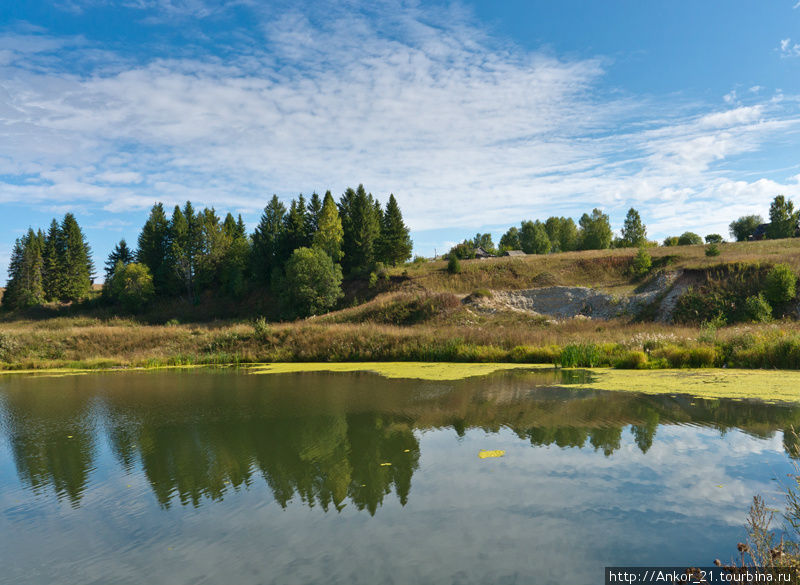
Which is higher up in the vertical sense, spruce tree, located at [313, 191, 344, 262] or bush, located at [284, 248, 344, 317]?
spruce tree, located at [313, 191, 344, 262]

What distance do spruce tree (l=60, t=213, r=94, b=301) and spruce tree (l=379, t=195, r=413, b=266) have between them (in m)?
49.8

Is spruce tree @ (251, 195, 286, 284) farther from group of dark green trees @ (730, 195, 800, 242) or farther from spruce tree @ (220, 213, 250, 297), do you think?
group of dark green trees @ (730, 195, 800, 242)

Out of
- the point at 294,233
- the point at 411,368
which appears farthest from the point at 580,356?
the point at 294,233

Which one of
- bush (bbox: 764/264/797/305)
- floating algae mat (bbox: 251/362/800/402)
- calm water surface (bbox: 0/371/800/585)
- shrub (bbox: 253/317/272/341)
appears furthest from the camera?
bush (bbox: 764/264/797/305)

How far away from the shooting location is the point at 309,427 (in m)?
10.9

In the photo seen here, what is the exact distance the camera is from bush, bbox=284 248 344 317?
52500mm

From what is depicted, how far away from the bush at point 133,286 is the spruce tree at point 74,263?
11695 millimetres

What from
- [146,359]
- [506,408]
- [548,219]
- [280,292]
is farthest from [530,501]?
[548,219]

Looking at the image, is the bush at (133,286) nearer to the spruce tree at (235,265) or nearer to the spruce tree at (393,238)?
the spruce tree at (235,265)

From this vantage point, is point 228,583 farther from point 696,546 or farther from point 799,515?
point 799,515

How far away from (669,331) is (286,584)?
21.9 m

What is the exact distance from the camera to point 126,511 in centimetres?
682

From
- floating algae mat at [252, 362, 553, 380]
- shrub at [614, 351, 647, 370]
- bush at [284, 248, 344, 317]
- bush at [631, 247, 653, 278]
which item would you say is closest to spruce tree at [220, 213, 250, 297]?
bush at [284, 248, 344, 317]

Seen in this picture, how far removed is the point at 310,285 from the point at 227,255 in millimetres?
27391
